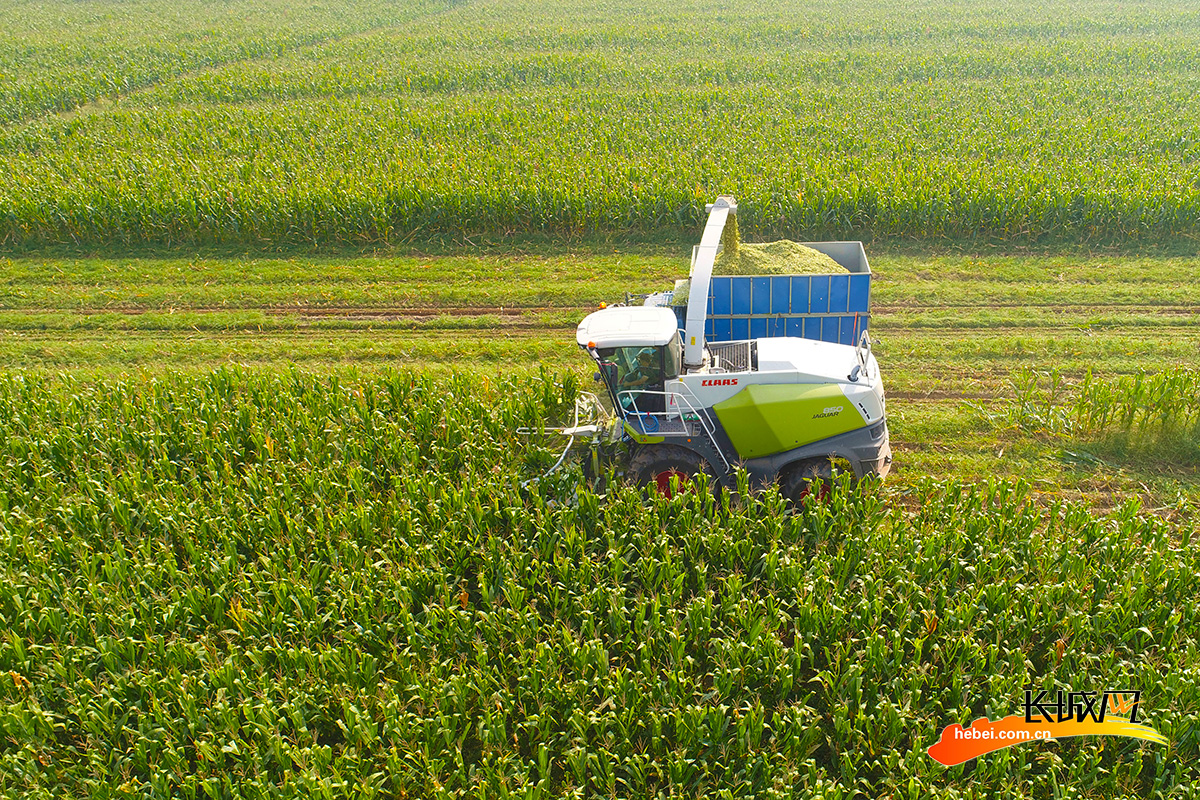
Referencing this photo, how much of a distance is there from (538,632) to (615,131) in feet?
60.7

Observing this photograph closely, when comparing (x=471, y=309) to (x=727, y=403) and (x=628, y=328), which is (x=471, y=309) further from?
(x=727, y=403)

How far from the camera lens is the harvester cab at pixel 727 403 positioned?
357 inches

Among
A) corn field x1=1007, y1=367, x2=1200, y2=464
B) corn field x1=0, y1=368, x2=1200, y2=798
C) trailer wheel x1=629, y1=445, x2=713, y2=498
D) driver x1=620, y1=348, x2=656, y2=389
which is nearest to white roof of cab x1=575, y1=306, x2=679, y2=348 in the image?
driver x1=620, y1=348, x2=656, y2=389

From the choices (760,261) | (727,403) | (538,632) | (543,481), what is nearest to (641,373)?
(727,403)

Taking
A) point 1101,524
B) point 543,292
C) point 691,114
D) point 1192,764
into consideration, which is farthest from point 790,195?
point 1192,764

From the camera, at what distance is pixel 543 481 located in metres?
9.26

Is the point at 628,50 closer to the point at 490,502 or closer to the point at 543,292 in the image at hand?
the point at 543,292

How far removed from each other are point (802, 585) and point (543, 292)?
9620 mm

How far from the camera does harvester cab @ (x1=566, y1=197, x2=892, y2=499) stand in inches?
357

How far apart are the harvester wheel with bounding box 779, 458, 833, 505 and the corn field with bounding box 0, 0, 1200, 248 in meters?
9.72

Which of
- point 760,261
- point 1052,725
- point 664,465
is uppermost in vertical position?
point 760,261

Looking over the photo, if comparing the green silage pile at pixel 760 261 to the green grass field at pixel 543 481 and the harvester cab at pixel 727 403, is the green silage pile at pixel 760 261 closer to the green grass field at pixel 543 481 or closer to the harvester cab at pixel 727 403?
the green grass field at pixel 543 481

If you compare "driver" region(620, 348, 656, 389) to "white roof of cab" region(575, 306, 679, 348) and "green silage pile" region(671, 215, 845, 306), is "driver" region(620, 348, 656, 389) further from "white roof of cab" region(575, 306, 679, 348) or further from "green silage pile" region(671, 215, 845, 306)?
"green silage pile" region(671, 215, 845, 306)

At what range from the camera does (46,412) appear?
434 inches
